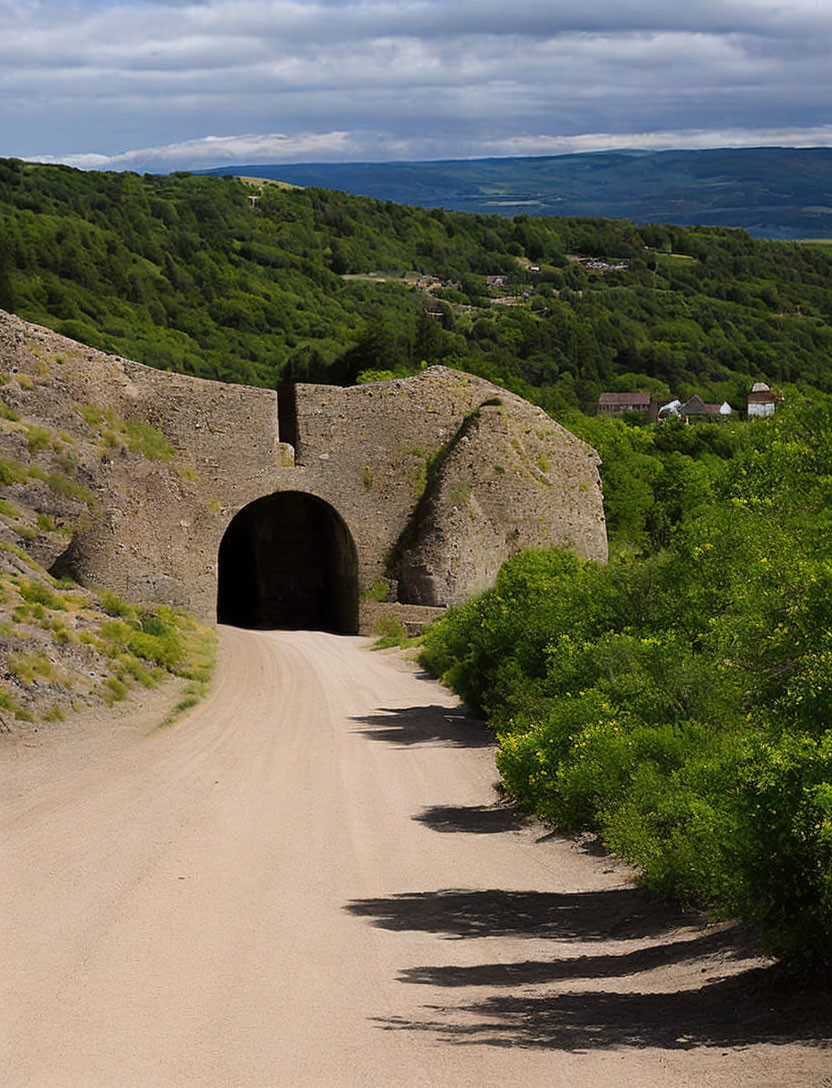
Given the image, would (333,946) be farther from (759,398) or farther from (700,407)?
(700,407)

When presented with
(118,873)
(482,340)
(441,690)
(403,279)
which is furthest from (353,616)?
(403,279)

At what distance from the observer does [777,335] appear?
125 metres

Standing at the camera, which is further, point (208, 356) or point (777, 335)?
point (777, 335)

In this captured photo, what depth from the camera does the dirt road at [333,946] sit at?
27.6ft

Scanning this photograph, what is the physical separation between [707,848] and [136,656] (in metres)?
15.5

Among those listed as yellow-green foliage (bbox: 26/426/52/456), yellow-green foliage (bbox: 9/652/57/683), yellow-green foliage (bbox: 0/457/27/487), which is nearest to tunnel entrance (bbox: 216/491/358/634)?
yellow-green foliage (bbox: 26/426/52/456)

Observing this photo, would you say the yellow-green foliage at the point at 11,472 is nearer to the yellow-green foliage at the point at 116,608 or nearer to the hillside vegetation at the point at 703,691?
the yellow-green foliage at the point at 116,608

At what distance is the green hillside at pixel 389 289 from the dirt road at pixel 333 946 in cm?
4295

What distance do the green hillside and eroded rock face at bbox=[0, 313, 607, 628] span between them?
2123cm

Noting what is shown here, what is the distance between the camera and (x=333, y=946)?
11195 millimetres

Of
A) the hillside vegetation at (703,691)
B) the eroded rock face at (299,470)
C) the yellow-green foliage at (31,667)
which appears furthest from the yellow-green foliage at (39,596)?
the hillside vegetation at (703,691)

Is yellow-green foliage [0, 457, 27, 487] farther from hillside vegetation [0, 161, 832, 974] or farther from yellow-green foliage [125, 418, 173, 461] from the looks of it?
yellow-green foliage [125, 418, 173, 461]

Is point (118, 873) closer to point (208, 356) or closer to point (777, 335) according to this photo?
point (208, 356)

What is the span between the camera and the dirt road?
331 inches
